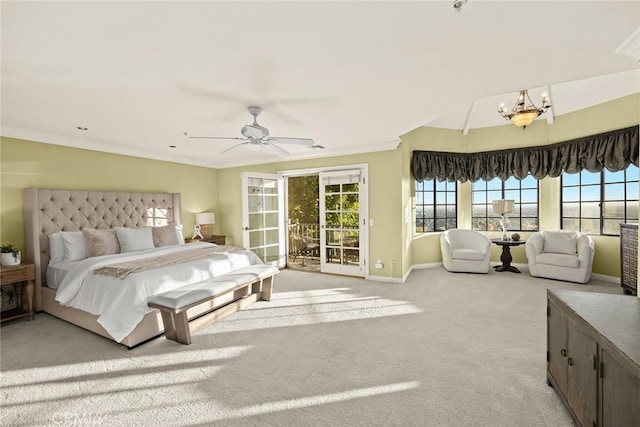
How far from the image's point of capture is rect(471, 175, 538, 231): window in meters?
5.91

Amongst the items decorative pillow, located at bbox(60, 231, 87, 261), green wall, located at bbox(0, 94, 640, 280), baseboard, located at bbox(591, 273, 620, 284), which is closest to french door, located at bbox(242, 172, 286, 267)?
green wall, located at bbox(0, 94, 640, 280)

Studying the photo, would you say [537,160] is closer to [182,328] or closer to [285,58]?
[285,58]

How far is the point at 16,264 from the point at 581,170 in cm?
842

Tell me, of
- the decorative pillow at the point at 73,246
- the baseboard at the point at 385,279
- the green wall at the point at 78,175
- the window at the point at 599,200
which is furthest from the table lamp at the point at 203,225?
the window at the point at 599,200

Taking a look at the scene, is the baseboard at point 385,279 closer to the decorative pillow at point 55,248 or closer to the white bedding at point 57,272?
the white bedding at point 57,272

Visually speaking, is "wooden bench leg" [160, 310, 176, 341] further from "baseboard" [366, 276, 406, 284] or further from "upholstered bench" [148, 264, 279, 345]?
"baseboard" [366, 276, 406, 284]

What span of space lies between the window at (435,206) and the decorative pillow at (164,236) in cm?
468

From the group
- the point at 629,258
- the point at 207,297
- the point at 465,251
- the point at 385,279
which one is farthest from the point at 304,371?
the point at 629,258

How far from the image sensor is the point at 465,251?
5.47 meters

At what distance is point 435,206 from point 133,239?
18.5 ft

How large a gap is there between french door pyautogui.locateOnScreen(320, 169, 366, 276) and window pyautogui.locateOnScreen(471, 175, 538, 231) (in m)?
2.82

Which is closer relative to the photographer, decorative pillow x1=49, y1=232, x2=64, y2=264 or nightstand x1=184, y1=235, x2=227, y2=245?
decorative pillow x1=49, y1=232, x2=64, y2=264

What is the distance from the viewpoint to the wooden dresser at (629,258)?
154 inches

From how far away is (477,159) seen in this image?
19.7 feet
